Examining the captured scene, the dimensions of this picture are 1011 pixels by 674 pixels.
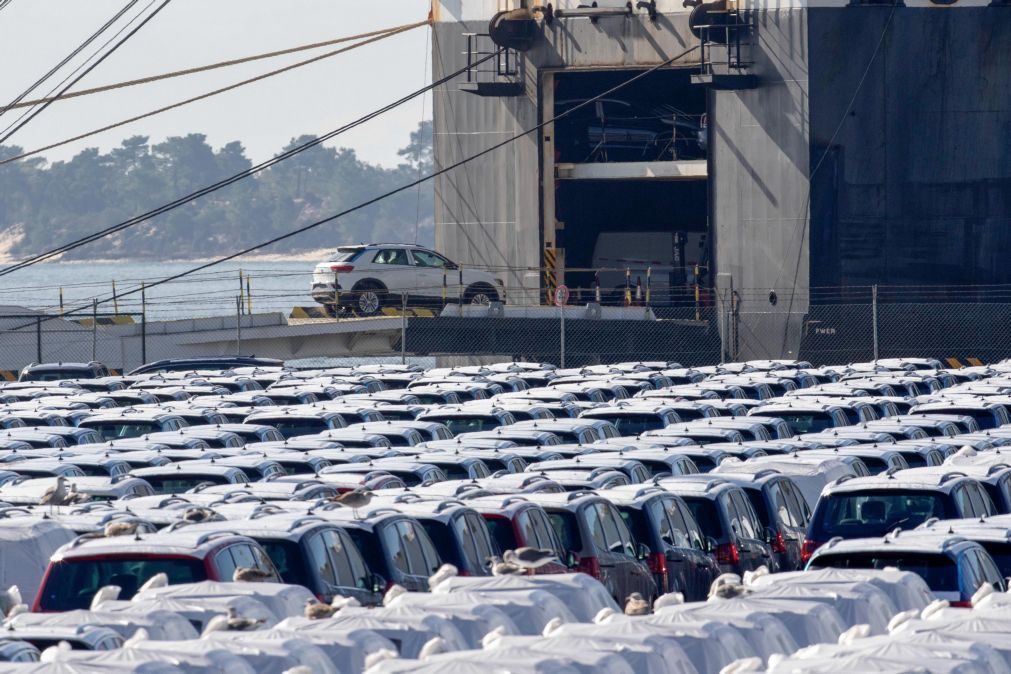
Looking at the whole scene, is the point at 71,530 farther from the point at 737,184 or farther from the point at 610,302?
the point at 610,302

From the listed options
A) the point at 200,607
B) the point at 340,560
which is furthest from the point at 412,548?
the point at 200,607

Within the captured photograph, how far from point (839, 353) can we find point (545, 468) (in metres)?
24.3

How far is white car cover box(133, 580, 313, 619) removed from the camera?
10047mm

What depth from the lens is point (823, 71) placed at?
139 ft

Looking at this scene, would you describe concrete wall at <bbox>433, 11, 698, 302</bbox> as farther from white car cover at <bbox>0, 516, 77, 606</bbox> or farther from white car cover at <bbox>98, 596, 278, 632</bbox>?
white car cover at <bbox>98, 596, 278, 632</bbox>

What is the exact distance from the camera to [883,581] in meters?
11.0

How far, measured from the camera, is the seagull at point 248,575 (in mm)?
10719

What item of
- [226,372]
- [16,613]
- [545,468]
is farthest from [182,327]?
[16,613]

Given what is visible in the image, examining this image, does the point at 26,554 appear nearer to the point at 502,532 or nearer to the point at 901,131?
the point at 502,532

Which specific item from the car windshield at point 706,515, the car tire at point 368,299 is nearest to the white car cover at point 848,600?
the car windshield at point 706,515

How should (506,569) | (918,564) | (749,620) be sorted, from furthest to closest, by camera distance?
(918,564) → (506,569) → (749,620)

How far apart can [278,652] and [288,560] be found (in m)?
3.52

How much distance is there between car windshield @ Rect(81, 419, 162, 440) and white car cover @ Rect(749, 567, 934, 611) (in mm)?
11910

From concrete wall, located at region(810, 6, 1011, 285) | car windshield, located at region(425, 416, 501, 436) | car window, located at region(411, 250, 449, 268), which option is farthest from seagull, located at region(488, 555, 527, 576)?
concrete wall, located at region(810, 6, 1011, 285)
